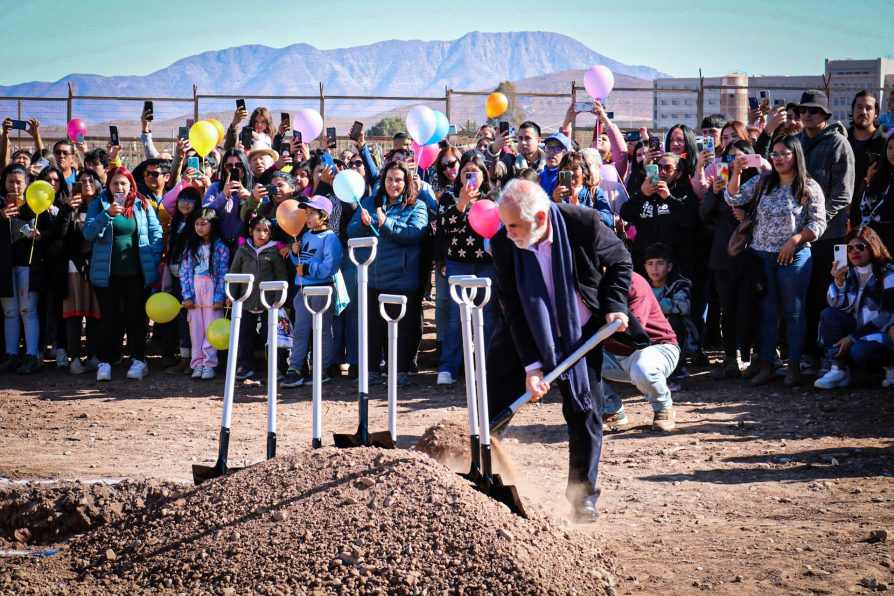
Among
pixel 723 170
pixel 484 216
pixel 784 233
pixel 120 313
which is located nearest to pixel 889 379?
pixel 784 233

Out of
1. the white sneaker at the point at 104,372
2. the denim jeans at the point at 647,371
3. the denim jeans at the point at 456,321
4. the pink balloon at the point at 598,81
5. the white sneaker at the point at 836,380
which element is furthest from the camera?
the pink balloon at the point at 598,81

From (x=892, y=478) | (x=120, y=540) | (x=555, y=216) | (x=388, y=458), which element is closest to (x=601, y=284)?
(x=555, y=216)

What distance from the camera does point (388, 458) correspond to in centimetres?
548

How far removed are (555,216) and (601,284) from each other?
532 millimetres

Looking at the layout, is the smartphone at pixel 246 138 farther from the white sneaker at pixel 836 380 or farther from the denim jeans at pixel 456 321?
the white sneaker at pixel 836 380

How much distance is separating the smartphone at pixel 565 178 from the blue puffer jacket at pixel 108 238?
14.6ft

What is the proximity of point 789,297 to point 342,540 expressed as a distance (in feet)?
19.2

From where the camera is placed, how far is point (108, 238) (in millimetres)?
11031

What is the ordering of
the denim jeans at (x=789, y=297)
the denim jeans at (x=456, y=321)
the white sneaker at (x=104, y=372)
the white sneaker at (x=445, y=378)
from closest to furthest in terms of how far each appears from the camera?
the denim jeans at (x=789, y=297) < the denim jeans at (x=456, y=321) < the white sneaker at (x=445, y=378) < the white sneaker at (x=104, y=372)

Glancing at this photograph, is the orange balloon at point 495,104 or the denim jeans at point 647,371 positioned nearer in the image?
the denim jeans at point 647,371

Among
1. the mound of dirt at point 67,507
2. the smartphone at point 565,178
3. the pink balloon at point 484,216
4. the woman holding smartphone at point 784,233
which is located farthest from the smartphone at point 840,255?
the mound of dirt at point 67,507

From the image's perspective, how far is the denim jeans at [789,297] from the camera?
372 inches

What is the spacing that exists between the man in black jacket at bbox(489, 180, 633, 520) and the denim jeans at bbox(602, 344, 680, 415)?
82.7 inches

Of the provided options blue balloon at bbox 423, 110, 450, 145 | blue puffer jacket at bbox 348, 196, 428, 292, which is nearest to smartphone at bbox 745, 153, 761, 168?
blue puffer jacket at bbox 348, 196, 428, 292
